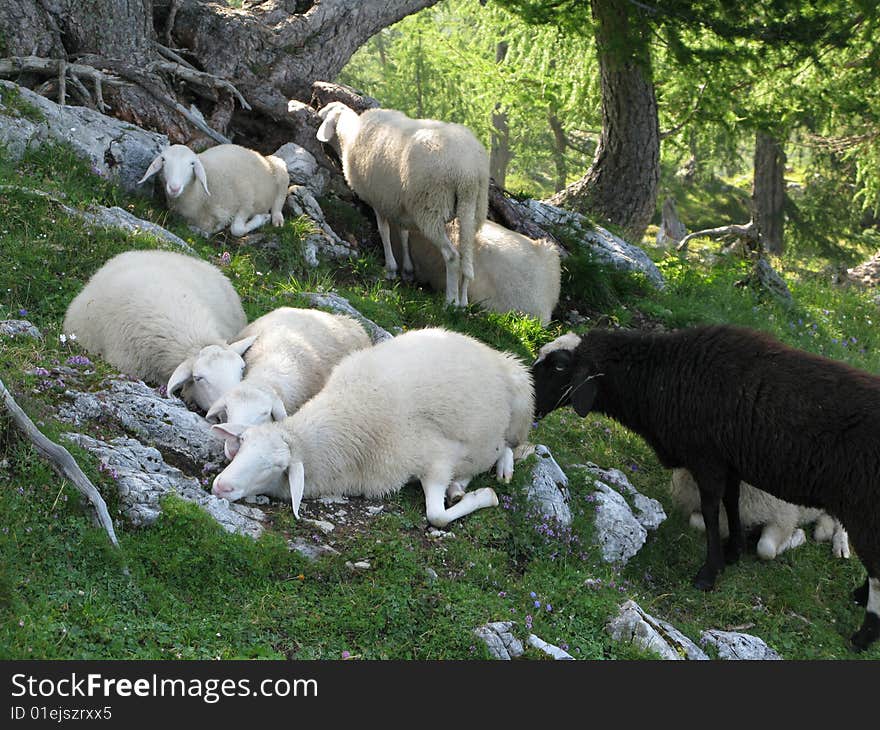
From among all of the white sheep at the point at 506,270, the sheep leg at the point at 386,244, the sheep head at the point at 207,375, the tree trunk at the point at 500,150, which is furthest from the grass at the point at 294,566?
the tree trunk at the point at 500,150

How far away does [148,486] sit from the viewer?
562 cm

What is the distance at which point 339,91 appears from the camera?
1327cm

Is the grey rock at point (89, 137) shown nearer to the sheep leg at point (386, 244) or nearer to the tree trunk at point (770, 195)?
the sheep leg at point (386, 244)

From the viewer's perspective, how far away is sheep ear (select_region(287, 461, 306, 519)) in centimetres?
605

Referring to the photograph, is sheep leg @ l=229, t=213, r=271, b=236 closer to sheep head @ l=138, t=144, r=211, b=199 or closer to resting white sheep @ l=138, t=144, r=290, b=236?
resting white sheep @ l=138, t=144, r=290, b=236

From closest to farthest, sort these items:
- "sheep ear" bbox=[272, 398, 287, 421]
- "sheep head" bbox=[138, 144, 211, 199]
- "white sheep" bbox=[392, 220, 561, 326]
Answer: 1. "sheep ear" bbox=[272, 398, 287, 421]
2. "sheep head" bbox=[138, 144, 211, 199]
3. "white sheep" bbox=[392, 220, 561, 326]

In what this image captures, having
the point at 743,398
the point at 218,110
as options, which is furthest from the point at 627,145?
the point at 743,398

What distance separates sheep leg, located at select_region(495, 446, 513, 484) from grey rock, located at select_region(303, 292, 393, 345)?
6.70 feet

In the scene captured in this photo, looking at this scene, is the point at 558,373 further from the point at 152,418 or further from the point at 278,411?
the point at 152,418

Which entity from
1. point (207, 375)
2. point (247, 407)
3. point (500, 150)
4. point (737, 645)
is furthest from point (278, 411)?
point (500, 150)

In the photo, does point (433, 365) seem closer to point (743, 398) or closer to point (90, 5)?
point (743, 398)

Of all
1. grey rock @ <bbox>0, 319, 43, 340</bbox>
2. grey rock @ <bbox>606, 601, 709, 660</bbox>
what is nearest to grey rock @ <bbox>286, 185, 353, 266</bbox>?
grey rock @ <bbox>0, 319, 43, 340</bbox>

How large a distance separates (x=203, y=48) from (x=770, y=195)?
15.4m

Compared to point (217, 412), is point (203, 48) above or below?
above
